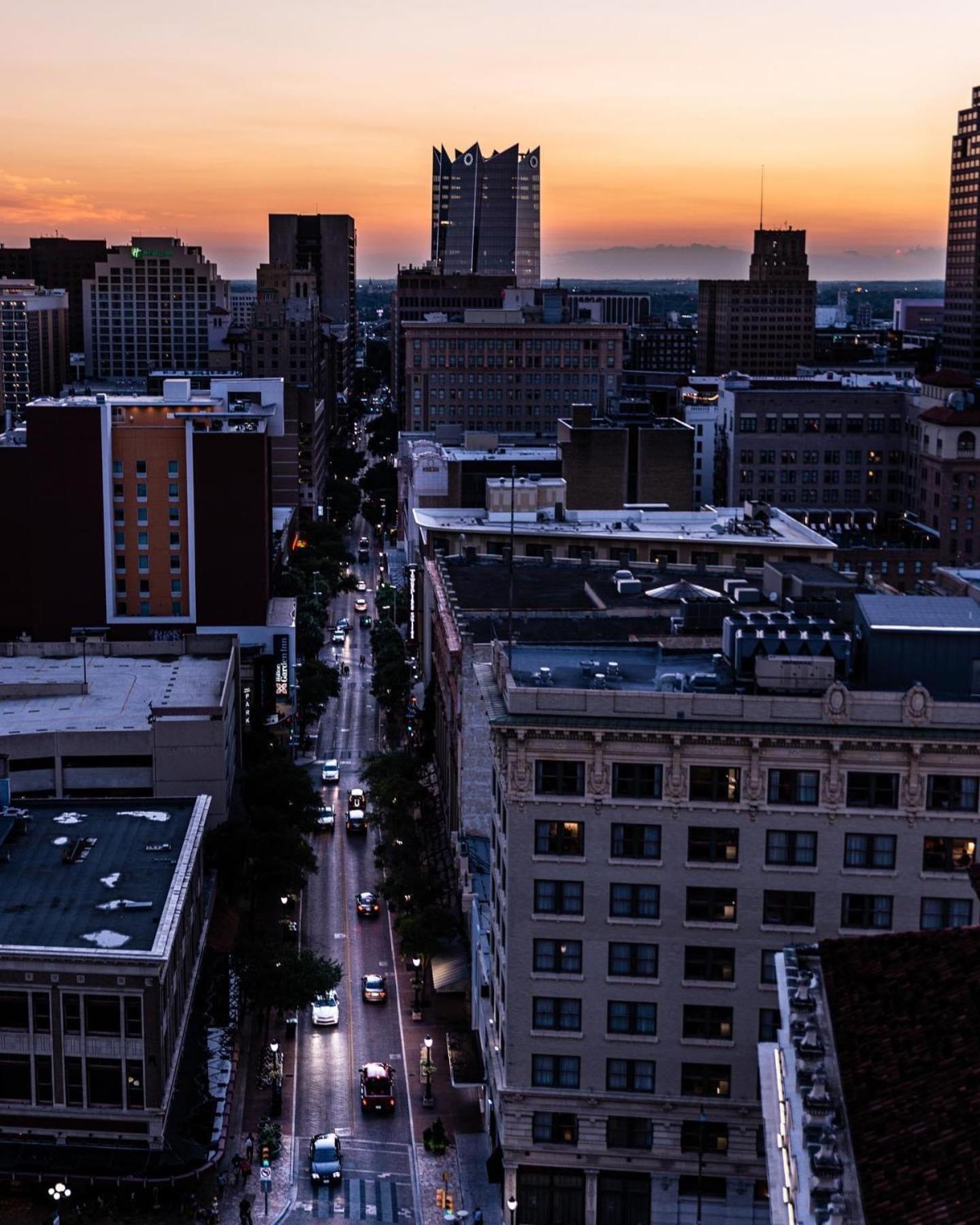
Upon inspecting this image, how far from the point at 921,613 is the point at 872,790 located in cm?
970

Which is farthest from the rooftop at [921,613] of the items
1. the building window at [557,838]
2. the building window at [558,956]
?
the building window at [558,956]

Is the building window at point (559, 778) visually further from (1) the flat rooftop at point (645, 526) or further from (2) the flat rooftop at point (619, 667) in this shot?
(1) the flat rooftop at point (645, 526)

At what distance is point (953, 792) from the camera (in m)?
65.2

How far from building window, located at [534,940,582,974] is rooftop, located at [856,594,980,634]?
55.5 feet

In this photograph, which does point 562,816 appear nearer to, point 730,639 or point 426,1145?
point 730,639

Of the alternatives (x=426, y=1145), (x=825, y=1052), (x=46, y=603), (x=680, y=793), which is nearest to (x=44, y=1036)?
(x=426, y=1145)

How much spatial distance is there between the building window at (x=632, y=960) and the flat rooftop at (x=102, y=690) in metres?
50.0

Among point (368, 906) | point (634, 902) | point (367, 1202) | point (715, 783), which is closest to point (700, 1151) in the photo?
point (634, 902)

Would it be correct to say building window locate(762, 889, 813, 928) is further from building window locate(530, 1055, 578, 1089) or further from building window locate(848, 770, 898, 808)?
building window locate(530, 1055, 578, 1089)

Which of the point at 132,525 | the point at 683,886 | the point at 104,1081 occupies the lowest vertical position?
the point at 104,1081

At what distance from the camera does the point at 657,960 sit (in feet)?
222

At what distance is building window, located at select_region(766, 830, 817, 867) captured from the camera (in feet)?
217

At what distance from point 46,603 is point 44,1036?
242 ft

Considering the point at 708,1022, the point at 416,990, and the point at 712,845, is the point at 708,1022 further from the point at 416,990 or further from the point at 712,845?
the point at 416,990
